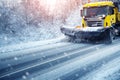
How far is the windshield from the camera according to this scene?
16.0m

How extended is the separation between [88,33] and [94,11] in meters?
2.01

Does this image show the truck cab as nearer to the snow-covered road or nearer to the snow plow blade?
the snow plow blade

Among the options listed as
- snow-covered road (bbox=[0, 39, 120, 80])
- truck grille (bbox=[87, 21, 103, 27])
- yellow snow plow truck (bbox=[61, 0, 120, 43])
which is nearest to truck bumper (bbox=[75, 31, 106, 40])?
yellow snow plow truck (bbox=[61, 0, 120, 43])

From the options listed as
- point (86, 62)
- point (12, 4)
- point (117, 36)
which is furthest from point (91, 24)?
point (12, 4)

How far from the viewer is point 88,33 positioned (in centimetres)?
1495

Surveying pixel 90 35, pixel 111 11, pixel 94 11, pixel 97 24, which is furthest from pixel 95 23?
pixel 90 35

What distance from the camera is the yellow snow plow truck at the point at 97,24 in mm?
14922

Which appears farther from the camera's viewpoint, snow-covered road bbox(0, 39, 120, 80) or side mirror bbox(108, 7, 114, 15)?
side mirror bbox(108, 7, 114, 15)

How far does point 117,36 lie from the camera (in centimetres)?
1898

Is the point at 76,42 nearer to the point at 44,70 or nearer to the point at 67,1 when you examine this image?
the point at 44,70

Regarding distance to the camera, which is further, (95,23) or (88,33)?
(95,23)

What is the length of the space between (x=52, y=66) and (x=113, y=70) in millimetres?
2119

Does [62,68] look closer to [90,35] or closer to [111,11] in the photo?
[90,35]

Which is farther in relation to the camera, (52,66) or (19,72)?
(52,66)
